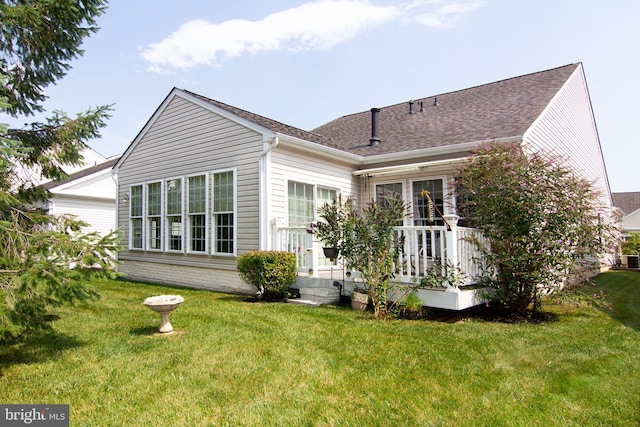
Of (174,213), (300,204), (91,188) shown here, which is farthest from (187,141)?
(91,188)

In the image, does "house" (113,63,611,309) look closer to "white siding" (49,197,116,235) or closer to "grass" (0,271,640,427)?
"grass" (0,271,640,427)

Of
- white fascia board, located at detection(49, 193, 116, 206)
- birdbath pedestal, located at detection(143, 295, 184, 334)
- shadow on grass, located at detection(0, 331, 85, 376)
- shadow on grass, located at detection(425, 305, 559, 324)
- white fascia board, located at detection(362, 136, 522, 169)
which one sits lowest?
shadow on grass, located at detection(425, 305, 559, 324)

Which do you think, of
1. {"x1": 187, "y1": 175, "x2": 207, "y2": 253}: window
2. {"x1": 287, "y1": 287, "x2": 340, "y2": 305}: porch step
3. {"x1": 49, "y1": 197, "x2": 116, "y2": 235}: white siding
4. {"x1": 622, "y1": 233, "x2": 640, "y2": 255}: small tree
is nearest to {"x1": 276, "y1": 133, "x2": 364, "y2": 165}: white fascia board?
{"x1": 187, "y1": 175, "x2": 207, "y2": 253}: window

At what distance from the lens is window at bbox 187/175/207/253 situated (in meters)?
9.59

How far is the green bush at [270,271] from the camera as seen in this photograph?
7.41 meters

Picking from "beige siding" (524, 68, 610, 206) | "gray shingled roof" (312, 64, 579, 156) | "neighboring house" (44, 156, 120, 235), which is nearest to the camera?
"gray shingled roof" (312, 64, 579, 156)

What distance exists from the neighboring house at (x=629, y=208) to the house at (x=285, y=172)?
2464 cm

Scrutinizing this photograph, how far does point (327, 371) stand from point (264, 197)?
5007mm

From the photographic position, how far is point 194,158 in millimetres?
9922

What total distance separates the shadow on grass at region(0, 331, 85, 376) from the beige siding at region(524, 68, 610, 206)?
27.9 ft

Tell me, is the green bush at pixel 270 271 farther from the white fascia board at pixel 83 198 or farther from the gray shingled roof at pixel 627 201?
the gray shingled roof at pixel 627 201

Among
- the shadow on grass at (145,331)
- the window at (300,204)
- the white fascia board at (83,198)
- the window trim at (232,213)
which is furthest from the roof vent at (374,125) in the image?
the white fascia board at (83,198)

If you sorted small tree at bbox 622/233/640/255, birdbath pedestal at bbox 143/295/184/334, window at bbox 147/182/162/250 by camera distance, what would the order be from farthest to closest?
1. small tree at bbox 622/233/640/255
2. window at bbox 147/182/162/250
3. birdbath pedestal at bbox 143/295/184/334

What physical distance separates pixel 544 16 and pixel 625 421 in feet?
31.6
